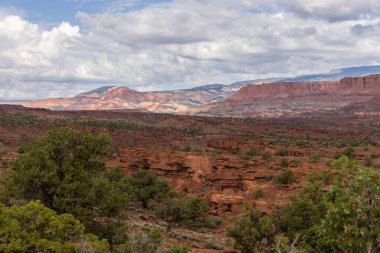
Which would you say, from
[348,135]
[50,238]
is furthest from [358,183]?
[348,135]

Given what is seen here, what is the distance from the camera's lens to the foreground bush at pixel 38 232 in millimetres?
10414

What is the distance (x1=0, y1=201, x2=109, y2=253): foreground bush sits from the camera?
10414mm

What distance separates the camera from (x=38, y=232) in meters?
11.2

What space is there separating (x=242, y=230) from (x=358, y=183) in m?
10.2

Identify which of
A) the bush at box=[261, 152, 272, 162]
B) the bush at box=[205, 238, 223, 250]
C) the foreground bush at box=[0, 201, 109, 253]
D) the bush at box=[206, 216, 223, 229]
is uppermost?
the foreground bush at box=[0, 201, 109, 253]

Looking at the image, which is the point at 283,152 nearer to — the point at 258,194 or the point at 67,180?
the point at 258,194

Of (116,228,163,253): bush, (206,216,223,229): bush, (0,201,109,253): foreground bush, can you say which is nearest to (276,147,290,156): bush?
(206,216,223,229): bush

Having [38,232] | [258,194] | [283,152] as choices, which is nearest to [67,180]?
[38,232]

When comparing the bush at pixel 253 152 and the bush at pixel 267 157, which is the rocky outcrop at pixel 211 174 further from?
the bush at pixel 253 152

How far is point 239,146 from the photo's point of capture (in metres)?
56.0

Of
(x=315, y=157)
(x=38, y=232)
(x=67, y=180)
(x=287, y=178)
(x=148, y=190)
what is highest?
(x=67, y=180)

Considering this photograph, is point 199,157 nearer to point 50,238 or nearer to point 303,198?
point 303,198

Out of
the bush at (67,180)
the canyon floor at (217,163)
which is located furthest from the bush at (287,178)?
the bush at (67,180)

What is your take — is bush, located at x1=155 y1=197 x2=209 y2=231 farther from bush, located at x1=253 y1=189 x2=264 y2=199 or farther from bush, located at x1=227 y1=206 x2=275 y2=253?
bush, located at x1=227 y1=206 x2=275 y2=253
